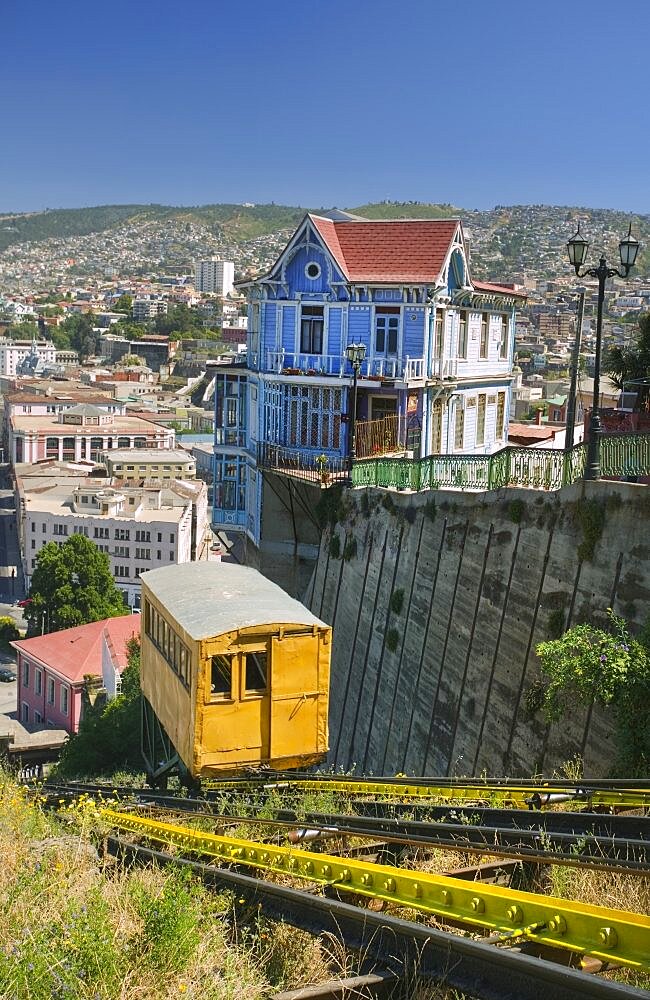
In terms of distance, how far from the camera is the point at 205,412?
19062cm

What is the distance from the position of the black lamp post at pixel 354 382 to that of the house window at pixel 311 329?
1116 millimetres

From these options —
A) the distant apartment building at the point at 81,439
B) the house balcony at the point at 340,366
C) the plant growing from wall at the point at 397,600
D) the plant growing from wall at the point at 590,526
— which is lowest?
the distant apartment building at the point at 81,439

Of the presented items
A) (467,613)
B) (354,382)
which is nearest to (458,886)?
(467,613)

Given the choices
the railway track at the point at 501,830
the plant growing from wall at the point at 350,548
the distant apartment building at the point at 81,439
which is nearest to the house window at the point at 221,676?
the railway track at the point at 501,830

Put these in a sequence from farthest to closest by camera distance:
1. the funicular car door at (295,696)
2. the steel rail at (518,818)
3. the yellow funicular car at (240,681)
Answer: the funicular car door at (295,696), the yellow funicular car at (240,681), the steel rail at (518,818)

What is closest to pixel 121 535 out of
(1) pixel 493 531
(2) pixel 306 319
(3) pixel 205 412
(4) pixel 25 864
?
(2) pixel 306 319

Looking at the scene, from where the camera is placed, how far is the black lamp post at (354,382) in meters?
24.0

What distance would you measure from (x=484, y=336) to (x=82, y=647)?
43922 mm

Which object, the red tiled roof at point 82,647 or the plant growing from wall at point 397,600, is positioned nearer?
the plant growing from wall at point 397,600

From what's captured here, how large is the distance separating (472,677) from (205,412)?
576 feet

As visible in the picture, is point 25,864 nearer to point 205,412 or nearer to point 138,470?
point 138,470

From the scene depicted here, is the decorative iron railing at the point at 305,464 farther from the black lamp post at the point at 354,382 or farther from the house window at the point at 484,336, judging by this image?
the house window at the point at 484,336

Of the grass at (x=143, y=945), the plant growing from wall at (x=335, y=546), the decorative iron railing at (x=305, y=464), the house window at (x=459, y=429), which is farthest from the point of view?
the house window at (x=459, y=429)

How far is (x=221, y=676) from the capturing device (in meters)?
14.0
